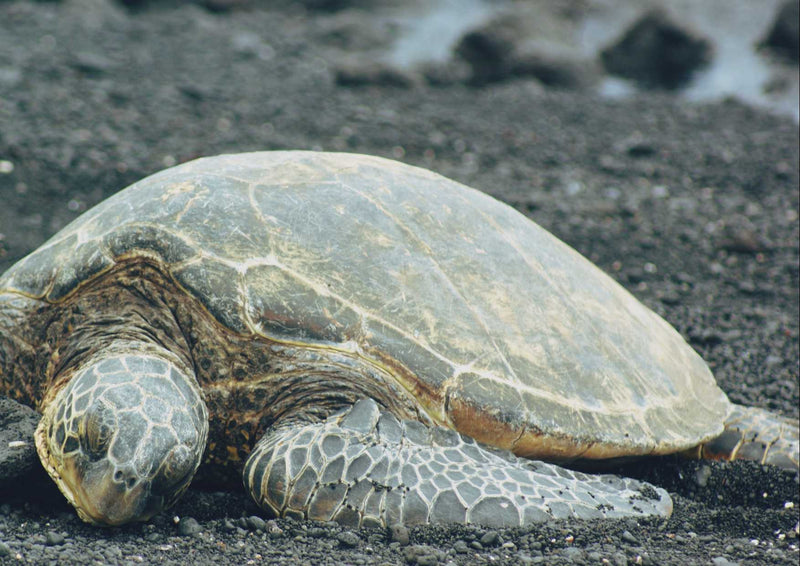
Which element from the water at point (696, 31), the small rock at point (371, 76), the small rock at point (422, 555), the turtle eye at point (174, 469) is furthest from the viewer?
the water at point (696, 31)

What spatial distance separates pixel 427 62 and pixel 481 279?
24.3 feet

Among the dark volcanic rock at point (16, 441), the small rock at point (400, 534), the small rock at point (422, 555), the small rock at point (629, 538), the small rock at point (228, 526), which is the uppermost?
the small rock at point (629, 538)

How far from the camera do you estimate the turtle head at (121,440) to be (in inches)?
88.4

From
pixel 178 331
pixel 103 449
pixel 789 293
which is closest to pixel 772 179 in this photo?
pixel 789 293

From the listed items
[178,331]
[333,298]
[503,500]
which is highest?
[333,298]

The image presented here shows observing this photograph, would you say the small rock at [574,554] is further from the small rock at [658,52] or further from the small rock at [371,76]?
the small rock at [658,52]

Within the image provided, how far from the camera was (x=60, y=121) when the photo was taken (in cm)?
654

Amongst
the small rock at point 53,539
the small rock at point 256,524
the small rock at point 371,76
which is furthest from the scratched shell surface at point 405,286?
the small rock at point 371,76

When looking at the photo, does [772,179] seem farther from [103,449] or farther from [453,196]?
[103,449]

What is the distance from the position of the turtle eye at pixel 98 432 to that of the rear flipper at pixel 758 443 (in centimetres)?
228

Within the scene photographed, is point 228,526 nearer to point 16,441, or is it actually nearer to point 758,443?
point 16,441

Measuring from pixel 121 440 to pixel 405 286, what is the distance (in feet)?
3.46

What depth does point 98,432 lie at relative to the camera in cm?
226

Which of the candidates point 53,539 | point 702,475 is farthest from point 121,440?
point 702,475
